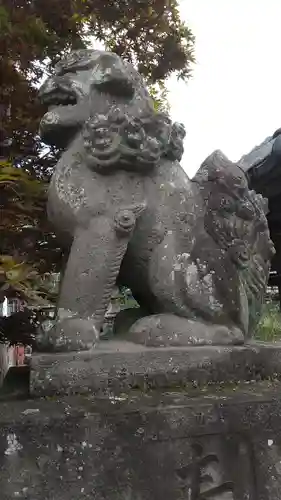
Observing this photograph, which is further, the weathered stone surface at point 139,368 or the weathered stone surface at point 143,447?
the weathered stone surface at point 139,368

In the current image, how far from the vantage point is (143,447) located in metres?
1.29

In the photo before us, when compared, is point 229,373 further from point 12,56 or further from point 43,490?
point 12,56

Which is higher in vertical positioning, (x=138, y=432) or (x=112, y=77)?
(x=112, y=77)

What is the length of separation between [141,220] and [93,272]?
269 millimetres

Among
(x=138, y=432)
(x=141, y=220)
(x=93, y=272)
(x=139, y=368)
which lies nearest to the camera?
(x=138, y=432)

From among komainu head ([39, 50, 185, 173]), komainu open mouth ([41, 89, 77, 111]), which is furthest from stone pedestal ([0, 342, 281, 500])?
komainu open mouth ([41, 89, 77, 111])

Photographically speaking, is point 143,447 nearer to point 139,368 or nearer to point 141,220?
point 139,368

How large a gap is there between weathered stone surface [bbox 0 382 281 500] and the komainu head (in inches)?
32.0

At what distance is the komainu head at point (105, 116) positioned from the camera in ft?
5.66

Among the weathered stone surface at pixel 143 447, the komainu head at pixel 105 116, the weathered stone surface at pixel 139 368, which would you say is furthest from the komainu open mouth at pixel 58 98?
the weathered stone surface at pixel 143 447

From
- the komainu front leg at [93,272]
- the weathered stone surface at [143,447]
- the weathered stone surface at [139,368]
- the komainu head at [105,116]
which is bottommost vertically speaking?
the weathered stone surface at [143,447]

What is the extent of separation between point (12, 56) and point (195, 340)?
276 centimetres

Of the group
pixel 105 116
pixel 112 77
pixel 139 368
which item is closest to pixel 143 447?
pixel 139 368

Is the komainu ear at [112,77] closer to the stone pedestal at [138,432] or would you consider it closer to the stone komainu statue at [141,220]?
the stone komainu statue at [141,220]
